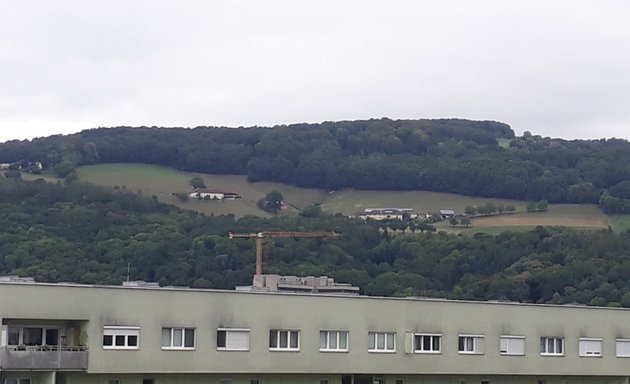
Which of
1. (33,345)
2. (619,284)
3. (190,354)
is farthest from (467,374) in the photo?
(619,284)

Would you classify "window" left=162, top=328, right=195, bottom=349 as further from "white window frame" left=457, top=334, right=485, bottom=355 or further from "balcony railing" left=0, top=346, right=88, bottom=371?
"white window frame" left=457, top=334, right=485, bottom=355

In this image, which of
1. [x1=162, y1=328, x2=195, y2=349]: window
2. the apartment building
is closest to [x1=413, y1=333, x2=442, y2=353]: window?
the apartment building

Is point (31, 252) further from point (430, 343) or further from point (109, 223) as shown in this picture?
point (430, 343)

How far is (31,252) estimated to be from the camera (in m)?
170

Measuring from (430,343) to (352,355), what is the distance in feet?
12.5

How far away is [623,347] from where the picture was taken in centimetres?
6344

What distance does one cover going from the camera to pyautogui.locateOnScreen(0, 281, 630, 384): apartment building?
50375mm

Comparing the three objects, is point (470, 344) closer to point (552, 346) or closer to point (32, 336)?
point (552, 346)

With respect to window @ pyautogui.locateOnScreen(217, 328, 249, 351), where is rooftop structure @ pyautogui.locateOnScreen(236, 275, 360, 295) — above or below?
above

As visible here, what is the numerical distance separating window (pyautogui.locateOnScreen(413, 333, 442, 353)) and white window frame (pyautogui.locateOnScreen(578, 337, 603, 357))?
288 inches

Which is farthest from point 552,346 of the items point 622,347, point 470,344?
point 470,344

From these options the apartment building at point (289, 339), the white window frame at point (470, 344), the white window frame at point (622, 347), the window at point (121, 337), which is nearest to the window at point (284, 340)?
the apartment building at point (289, 339)

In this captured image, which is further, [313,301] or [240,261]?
[240,261]

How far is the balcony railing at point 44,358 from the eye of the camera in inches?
1937
